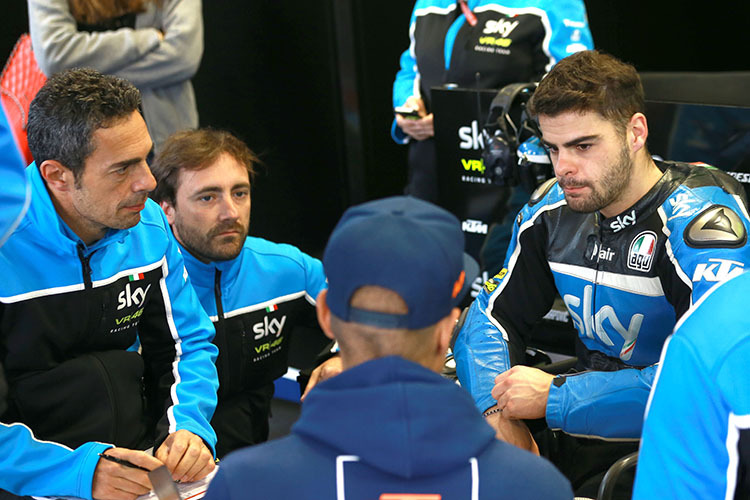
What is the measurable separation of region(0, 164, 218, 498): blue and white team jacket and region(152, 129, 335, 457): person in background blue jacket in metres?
0.31

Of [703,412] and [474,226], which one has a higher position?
[703,412]

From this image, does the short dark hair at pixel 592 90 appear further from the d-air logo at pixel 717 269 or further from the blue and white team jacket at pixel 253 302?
the blue and white team jacket at pixel 253 302

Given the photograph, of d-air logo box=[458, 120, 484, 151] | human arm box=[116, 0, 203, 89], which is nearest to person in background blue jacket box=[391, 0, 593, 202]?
d-air logo box=[458, 120, 484, 151]

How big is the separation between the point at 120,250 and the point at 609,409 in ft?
3.65

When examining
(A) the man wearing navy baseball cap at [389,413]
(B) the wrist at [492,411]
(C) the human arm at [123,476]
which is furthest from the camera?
(B) the wrist at [492,411]

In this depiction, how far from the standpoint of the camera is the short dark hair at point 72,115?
194 cm

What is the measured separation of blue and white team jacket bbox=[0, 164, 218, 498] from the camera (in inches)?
72.4

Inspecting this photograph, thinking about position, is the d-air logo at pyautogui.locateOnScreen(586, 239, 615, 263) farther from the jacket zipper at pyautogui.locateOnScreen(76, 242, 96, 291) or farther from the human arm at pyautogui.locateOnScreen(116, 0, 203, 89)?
the human arm at pyautogui.locateOnScreen(116, 0, 203, 89)

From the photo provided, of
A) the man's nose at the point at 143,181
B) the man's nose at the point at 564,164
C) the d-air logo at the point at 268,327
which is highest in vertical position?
the man's nose at the point at 143,181

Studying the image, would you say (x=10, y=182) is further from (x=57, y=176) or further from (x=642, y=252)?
(x=642, y=252)

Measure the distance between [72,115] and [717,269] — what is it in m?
1.37

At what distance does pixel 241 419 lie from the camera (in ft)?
8.13

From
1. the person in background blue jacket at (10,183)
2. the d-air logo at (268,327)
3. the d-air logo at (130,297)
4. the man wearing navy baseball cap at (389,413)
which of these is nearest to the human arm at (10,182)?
the person in background blue jacket at (10,183)

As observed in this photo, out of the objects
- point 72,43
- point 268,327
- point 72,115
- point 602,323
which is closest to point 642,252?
point 602,323
